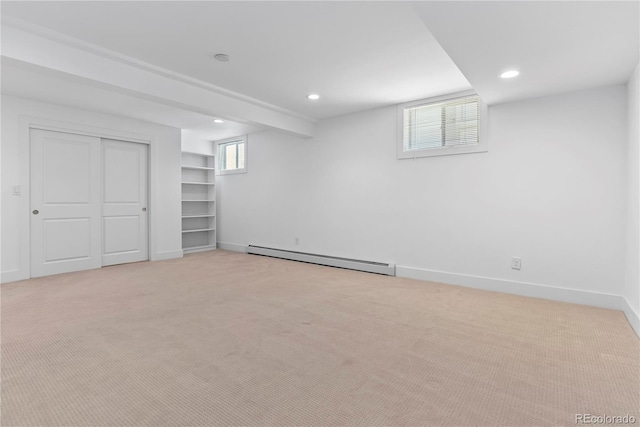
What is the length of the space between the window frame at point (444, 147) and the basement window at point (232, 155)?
3447 millimetres

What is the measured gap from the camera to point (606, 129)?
3.32 meters

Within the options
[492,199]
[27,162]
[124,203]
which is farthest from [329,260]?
[27,162]

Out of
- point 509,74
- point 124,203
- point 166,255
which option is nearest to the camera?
point 509,74

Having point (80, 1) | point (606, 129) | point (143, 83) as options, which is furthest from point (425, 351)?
point (143, 83)

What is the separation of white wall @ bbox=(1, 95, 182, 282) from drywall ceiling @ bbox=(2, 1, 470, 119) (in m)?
2.52

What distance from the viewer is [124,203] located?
5535 millimetres

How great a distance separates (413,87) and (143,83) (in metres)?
3.06

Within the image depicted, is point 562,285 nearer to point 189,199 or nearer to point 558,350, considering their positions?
point 558,350

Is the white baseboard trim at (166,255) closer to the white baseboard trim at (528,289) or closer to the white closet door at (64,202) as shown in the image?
the white closet door at (64,202)

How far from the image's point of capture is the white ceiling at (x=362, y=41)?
212 centimetres

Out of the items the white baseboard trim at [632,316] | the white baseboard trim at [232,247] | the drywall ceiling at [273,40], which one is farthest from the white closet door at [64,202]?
the white baseboard trim at [632,316]

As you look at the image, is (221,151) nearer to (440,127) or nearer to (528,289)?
(440,127)

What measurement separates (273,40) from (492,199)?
306 centimetres

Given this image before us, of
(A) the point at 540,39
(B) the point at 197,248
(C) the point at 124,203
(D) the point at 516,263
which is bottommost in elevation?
(B) the point at 197,248
